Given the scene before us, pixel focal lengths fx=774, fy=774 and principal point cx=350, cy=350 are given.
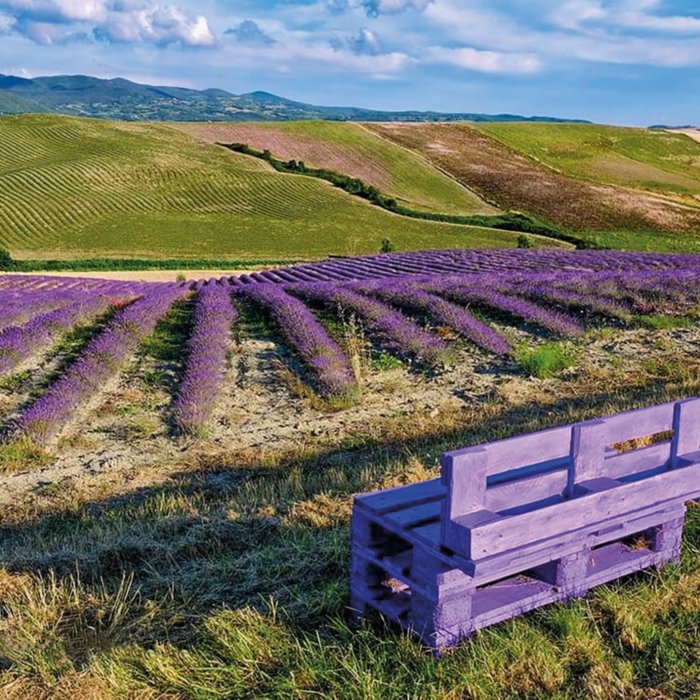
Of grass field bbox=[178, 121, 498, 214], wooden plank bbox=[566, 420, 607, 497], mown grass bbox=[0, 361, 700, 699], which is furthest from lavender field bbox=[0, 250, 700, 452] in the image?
grass field bbox=[178, 121, 498, 214]

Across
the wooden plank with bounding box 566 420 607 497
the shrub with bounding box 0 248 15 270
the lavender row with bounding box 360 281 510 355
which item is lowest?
the shrub with bounding box 0 248 15 270

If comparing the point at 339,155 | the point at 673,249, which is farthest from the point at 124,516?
the point at 339,155

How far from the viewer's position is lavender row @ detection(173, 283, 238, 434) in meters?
10.6

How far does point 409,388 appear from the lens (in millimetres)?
12117

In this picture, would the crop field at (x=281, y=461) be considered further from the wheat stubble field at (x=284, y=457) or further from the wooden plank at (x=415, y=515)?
the wooden plank at (x=415, y=515)

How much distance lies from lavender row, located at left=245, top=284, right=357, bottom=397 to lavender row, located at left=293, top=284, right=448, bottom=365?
2.44 ft

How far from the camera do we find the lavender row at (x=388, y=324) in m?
13.4

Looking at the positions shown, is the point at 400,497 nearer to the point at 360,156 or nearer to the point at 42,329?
the point at 42,329

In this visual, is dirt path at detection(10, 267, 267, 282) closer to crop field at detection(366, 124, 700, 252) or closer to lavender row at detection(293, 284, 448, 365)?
lavender row at detection(293, 284, 448, 365)

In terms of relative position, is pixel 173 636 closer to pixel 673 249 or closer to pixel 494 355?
pixel 494 355

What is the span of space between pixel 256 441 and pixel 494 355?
5.36m

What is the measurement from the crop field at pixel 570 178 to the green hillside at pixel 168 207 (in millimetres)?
10224

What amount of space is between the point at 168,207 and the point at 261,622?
61.4 meters

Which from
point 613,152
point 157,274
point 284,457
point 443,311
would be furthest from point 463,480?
point 613,152
